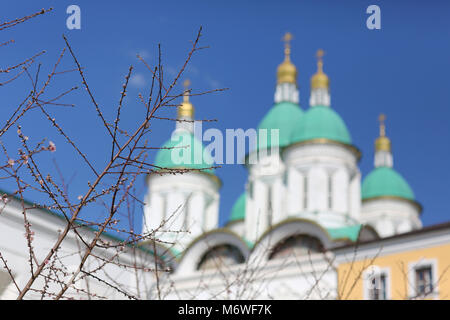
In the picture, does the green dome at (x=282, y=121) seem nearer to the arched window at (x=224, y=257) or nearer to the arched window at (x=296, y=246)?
the arched window at (x=224, y=257)

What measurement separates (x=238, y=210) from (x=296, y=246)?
12065 millimetres

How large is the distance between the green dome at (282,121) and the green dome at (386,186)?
596 cm

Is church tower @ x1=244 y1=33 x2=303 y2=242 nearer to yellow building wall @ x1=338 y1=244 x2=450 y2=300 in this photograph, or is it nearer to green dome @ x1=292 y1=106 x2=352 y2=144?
green dome @ x1=292 y1=106 x2=352 y2=144

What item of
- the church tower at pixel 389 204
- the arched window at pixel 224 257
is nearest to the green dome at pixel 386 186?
the church tower at pixel 389 204

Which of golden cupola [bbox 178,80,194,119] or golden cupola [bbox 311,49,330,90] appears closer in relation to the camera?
golden cupola [bbox 178,80,194,119]

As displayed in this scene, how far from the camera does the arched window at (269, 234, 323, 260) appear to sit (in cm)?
2138

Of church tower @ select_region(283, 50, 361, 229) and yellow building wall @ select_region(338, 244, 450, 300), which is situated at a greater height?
church tower @ select_region(283, 50, 361, 229)

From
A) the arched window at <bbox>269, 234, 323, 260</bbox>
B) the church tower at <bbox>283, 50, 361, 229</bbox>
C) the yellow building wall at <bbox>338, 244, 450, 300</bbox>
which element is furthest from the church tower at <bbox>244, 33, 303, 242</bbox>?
the yellow building wall at <bbox>338, 244, 450, 300</bbox>

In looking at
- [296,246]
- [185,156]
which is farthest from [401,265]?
[185,156]

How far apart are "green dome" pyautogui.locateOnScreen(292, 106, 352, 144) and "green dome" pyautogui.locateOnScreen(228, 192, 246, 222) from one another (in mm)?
8086

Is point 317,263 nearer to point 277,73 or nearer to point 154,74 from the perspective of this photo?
point 277,73

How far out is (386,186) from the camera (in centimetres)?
3294
